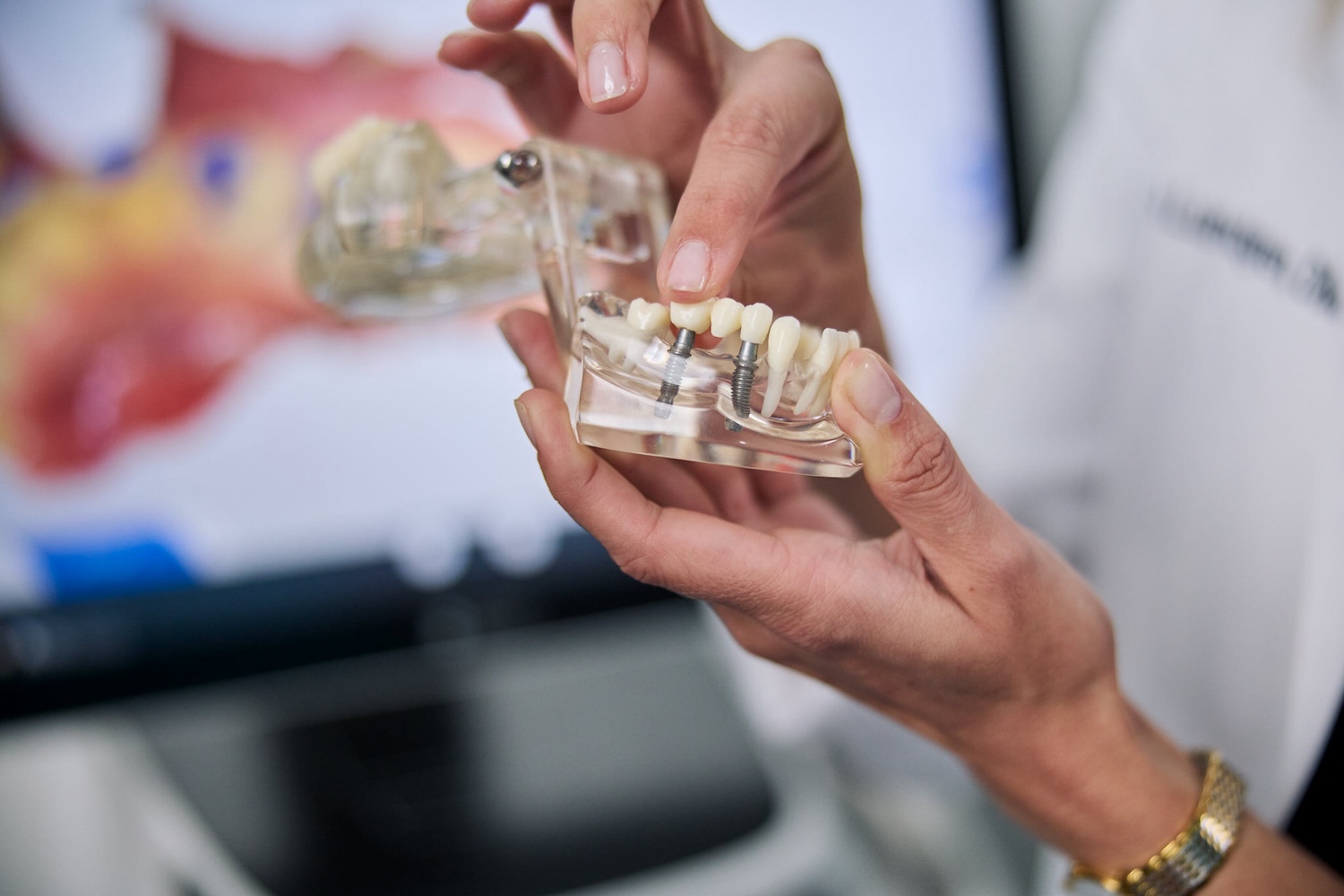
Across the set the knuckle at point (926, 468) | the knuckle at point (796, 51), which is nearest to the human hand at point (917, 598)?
the knuckle at point (926, 468)

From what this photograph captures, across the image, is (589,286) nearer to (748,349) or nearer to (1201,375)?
(748,349)

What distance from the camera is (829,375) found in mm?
302

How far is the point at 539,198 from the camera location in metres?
0.35

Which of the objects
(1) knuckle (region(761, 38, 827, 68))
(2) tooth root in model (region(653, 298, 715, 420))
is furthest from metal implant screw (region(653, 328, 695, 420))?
(1) knuckle (region(761, 38, 827, 68))

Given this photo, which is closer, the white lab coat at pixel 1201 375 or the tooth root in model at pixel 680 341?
the tooth root in model at pixel 680 341

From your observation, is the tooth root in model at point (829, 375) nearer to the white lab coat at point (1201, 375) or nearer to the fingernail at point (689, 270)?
the fingernail at point (689, 270)

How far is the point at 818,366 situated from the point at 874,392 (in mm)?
34

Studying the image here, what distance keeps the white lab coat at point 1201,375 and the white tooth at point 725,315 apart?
0.31m

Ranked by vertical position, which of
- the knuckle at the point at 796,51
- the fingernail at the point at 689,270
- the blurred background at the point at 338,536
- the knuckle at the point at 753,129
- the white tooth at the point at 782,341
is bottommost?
the blurred background at the point at 338,536

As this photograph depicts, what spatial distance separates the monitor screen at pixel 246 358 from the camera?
57 centimetres

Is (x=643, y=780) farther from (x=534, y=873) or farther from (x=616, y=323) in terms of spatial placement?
(x=616, y=323)

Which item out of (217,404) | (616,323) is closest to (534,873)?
(217,404)

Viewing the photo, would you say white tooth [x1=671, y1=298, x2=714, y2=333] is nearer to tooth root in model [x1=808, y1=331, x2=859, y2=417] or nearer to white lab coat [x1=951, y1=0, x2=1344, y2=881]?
tooth root in model [x1=808, y1=331, x2=859, y2=417]

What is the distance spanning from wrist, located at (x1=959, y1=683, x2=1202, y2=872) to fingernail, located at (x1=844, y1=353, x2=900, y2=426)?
0.16m
